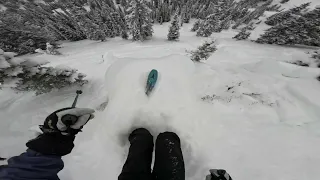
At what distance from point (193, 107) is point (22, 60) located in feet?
14.1

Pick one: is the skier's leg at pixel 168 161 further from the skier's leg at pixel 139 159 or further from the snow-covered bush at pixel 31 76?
the snow-covered bush at pixel 31 76

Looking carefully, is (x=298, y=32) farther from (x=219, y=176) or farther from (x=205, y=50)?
(x=219, y=176)

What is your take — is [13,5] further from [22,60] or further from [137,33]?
[22,60]

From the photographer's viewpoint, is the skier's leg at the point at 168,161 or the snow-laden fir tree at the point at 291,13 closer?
the skier's leg at the point at 168,161

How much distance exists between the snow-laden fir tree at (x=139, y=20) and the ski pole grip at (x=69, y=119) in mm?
10037

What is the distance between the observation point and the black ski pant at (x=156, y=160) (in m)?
2.37

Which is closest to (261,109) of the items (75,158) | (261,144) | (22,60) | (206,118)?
(261,144)

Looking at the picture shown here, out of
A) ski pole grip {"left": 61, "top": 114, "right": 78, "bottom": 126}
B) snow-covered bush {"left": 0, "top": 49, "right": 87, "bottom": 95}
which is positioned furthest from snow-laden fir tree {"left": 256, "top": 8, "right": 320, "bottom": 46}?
ski pole grip {"left": 61, "top": 114, "right": 78, "bottom": 126}

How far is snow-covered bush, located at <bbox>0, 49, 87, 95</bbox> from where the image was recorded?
13.0 feet

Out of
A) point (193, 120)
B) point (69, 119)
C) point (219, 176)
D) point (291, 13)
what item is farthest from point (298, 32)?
point (69, 119)

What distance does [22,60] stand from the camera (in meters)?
4.18

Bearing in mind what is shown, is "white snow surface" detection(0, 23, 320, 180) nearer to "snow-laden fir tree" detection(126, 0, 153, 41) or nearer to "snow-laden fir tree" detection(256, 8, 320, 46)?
"snow-laden fir tree" detection(256, 8, 320, 46)

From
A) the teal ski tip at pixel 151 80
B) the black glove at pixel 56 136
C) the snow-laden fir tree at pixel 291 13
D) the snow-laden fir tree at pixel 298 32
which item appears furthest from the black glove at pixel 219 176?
the snow-laden fir tree at pixel 291 13

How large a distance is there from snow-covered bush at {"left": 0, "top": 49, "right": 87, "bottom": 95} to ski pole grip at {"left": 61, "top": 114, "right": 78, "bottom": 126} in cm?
214
